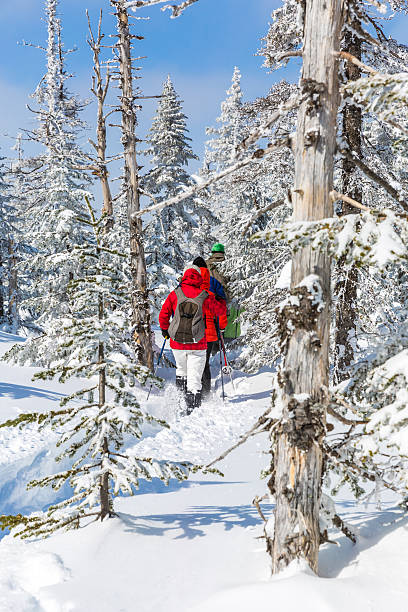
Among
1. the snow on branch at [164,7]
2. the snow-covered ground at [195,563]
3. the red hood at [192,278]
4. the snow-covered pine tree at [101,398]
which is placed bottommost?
the snow-covered ground at [195,563]

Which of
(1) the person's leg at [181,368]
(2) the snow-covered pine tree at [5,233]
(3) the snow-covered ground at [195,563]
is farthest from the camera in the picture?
(2) the snow-covered pine tree at [5,233]

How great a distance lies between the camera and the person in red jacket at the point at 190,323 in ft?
33.1

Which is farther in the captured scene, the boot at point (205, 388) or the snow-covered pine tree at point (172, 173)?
the snow-covered pine tree at point (172, 173)

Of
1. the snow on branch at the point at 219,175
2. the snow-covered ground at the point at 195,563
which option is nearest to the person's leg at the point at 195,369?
the snow-covered ground at the point at 195,563

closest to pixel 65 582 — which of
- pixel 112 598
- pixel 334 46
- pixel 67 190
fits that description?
pixel 112 598

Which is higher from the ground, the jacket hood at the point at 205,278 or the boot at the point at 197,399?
the jacket hood at the point at 205,278

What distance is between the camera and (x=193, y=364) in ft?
33.7

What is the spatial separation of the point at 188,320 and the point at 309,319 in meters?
6.73

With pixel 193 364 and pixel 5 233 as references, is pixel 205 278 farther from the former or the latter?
pixel 5 233

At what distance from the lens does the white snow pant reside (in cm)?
1024

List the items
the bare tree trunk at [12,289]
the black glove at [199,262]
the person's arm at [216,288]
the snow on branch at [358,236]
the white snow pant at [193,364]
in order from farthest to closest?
the bare tree trunk at [12,289]
the person's arm at [216,288]
the black glove at [199,262]
the white snow pant at [193,364]
the snow on branch at [358,236]

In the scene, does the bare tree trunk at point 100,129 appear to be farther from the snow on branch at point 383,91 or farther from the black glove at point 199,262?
the snow on branch at point 383,91

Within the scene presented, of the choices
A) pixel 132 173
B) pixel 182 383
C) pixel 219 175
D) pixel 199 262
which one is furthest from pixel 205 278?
pixel 219 175

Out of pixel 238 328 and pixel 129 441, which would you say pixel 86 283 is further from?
pixel 238 328
